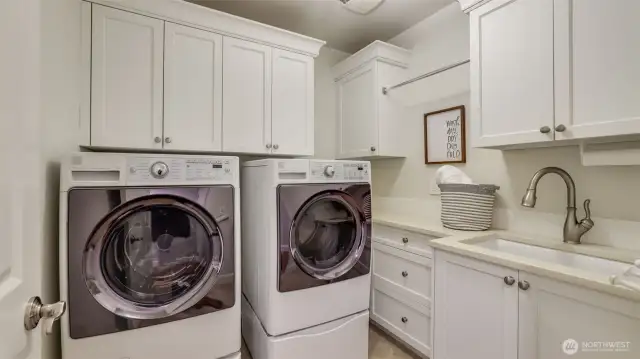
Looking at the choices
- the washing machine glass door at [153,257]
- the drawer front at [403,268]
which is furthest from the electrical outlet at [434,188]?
the washing machine glass door at [153,257]

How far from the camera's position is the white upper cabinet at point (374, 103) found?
7.79ft

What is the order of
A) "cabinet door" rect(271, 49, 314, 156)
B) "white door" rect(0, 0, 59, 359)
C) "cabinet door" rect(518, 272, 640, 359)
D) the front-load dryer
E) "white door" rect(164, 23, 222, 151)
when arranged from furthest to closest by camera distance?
"cabinet door" rect(271, 49, 314, 156) → "white door" rect(164, 23, 222, 151) → the front-load dryer → "cabinet door" rect(518, 272, 640, 359) → "white door" rect(0, 0, 59, 359)

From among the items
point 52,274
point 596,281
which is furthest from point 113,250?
point 596,281

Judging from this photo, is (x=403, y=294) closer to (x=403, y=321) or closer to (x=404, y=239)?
(x=403, y=321)

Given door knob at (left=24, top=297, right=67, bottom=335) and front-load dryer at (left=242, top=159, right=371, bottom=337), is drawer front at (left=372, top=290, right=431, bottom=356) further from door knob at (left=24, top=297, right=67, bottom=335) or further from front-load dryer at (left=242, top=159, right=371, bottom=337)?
door knob at (left=24, top=297, right=67, bottom=335)

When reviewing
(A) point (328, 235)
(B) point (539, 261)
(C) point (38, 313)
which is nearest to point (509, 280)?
(B) point (539, 261)

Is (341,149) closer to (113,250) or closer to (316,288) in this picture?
(316,288)

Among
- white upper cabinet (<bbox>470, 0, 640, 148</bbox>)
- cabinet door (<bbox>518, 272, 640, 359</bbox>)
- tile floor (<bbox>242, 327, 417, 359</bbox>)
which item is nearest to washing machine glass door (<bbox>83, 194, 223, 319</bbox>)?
tile floor (<bbox>242, 327, 417, 359</bbox>)

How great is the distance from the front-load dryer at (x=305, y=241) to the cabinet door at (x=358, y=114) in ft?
2.57

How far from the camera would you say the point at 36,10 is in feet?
2.09

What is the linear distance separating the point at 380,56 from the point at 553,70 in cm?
131

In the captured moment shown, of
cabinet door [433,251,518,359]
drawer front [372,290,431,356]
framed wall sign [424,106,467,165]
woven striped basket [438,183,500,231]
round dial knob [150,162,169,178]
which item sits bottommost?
drawer front [372,290,431,356]

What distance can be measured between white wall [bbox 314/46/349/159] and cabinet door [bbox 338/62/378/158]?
0.10 meters

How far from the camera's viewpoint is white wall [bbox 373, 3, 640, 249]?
4.55 feet
